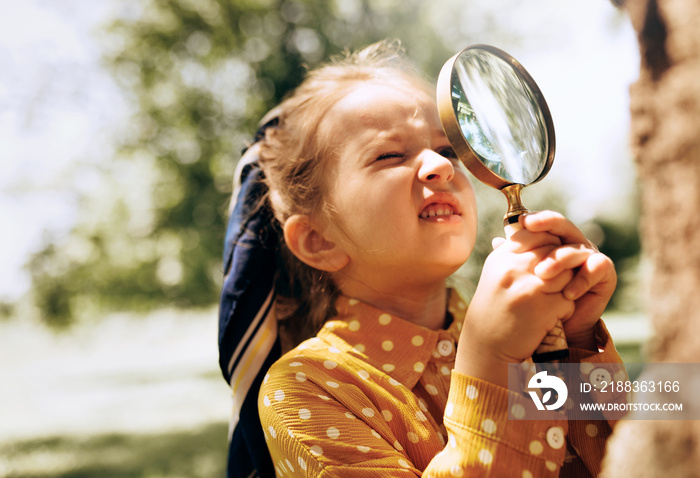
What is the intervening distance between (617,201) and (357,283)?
11740 millimetres

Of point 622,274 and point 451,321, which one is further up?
point 451,321

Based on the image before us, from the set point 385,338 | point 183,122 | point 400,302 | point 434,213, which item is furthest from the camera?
point 183,122

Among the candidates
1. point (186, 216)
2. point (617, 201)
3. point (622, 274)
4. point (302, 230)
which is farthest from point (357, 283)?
point (622, 274)

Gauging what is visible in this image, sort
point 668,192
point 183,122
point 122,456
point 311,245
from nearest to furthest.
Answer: point 668,192 → point 311,245 → point 122,456 → point 183,122

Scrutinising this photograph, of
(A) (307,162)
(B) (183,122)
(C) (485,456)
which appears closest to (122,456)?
(B) (183,122)

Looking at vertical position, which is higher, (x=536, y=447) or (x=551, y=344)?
(x=551, y=344)

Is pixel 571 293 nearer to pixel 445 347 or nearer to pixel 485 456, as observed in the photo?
pixel 485 456

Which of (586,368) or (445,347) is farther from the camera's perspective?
(445,347)

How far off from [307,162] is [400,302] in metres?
0.55

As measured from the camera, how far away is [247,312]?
1.88 m

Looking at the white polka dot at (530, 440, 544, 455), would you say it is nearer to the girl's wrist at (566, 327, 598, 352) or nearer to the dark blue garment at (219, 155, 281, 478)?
the girl's wrist at (566, 327, 598, 352)

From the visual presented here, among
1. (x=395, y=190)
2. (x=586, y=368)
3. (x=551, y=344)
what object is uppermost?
(x=395, y=190)

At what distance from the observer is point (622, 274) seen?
15.1m

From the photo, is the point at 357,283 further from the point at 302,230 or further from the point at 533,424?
the point at 533,424
